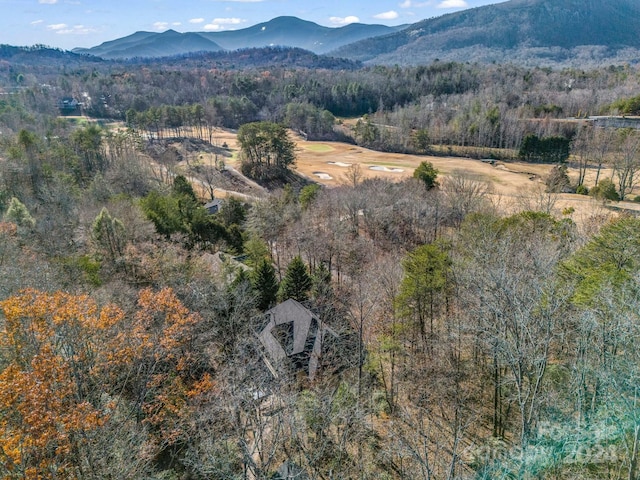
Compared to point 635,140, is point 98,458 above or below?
below

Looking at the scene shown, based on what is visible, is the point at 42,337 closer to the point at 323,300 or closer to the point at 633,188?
the point at 323,300

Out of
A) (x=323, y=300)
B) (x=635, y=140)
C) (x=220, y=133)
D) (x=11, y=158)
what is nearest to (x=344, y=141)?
(x=220, y=133)

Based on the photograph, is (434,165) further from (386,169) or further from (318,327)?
(318,327)

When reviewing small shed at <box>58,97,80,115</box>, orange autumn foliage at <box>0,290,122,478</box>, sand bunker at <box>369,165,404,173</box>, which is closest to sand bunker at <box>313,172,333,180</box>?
sand bunker at <box>369,165,404,173</box>

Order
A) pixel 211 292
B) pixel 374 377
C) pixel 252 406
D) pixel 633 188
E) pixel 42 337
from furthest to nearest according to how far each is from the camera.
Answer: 1. pixel 633 188
2. pixel 211 292
3. pixel 374 377
4. pixel 252 406
5. pixel 42 337

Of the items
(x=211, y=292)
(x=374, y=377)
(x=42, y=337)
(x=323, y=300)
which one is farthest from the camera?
(x=323, y=300)

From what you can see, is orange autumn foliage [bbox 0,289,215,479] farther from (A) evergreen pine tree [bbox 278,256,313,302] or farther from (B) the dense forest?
(A) evergreen pine tree [bbox 278,256,313,302]

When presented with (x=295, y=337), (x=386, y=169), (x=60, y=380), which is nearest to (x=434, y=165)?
(x=386, y=169)
